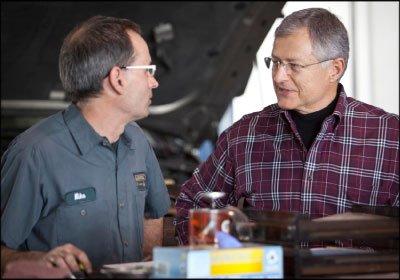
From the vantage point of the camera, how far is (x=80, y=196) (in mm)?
2225

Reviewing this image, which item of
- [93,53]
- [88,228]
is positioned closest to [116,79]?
[93,53]

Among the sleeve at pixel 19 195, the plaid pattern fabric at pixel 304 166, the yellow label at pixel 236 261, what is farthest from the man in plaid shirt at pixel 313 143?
the yellow label at pixel 236 261

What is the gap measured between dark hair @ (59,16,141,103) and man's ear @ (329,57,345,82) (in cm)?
67

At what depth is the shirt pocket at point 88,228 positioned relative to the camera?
2.21 meters

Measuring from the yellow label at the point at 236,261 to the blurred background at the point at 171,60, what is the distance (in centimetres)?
251

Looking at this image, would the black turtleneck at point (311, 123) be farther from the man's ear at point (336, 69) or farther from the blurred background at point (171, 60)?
the blurred background at point (171, 60)

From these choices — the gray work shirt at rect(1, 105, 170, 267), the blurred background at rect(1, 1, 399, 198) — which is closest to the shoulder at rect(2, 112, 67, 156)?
the gray work shirt at rect(1, 105, 170, 267)

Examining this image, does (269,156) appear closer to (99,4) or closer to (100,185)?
(100,185)

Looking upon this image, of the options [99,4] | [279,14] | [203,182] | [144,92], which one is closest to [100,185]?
[144,92]

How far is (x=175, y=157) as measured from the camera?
16.6 feet

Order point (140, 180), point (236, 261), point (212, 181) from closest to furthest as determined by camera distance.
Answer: point (236, 261) < point (140, 180) < point (212, 181)

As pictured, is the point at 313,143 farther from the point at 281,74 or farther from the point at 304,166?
the point at 281,74

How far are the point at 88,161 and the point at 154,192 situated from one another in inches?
14.1

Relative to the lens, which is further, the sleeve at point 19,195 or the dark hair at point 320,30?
the dark hair at point 320,30
